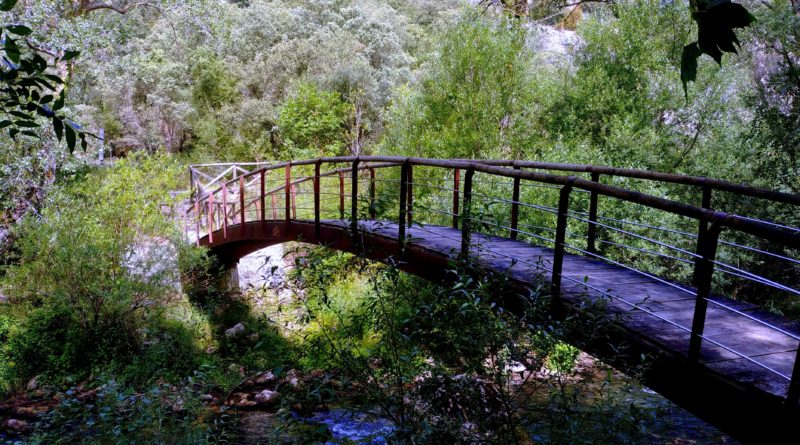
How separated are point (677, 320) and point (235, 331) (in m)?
9.20

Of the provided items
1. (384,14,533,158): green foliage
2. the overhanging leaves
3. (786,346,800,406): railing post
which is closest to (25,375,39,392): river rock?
(384,14,533,158): green foliage

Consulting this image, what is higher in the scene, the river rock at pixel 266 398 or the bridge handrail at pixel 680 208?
the bridge handrail at pixel 680 208

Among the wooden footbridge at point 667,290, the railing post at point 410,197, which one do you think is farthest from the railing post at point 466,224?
the railing post at point 410,197

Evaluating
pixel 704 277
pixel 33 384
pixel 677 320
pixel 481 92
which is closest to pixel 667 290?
pixel 677 320

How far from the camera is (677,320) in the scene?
3.19m

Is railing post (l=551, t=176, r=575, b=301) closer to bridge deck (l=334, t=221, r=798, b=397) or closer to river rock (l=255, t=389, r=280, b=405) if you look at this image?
bridge deck (l=334, t=221, r=798, b=397)

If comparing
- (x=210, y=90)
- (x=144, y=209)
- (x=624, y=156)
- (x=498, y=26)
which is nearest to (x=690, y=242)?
(x=624, y=156)

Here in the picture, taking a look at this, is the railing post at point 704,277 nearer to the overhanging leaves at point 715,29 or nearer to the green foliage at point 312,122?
the overhanging leaves at point 715,29

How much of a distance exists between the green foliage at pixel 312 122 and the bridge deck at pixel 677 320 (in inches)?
566

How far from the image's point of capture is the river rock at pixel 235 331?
10781 millimetres

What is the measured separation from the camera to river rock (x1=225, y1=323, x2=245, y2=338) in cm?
1078

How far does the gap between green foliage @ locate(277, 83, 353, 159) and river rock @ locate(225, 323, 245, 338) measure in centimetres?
799

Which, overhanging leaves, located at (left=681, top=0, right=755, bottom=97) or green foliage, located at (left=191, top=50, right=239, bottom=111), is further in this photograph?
green foliage, located at (left=191, top=50, right=239, bottom=111)

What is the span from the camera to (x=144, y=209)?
34.6ft
